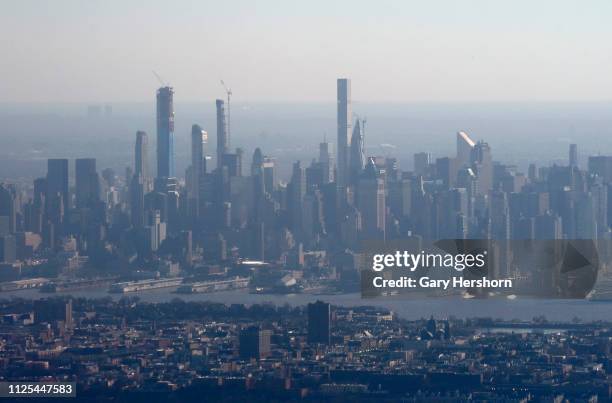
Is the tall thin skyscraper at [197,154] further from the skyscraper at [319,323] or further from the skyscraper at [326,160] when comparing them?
the skyscraper at [319,323]

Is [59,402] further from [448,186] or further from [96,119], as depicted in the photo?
[448,186]

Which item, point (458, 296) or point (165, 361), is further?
point (458, 296)

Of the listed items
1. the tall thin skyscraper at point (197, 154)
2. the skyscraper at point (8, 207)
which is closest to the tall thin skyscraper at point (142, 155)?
the tall thin skyscraper at point (197, 154)

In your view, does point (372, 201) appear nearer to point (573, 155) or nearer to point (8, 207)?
point (573, 155)

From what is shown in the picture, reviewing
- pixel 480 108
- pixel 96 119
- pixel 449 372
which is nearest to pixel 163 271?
pixel 96 119

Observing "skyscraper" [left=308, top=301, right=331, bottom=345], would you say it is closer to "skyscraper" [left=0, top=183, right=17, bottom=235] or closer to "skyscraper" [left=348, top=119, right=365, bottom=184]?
"skyscraper" [left=0, top=183, right=17, bottom=235]

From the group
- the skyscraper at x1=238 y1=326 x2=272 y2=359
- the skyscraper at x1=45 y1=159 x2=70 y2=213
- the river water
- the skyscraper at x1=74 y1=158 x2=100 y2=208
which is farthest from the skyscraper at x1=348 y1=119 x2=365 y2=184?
the skyscraper at x1=238 y1=326 x2=272 y2=359
